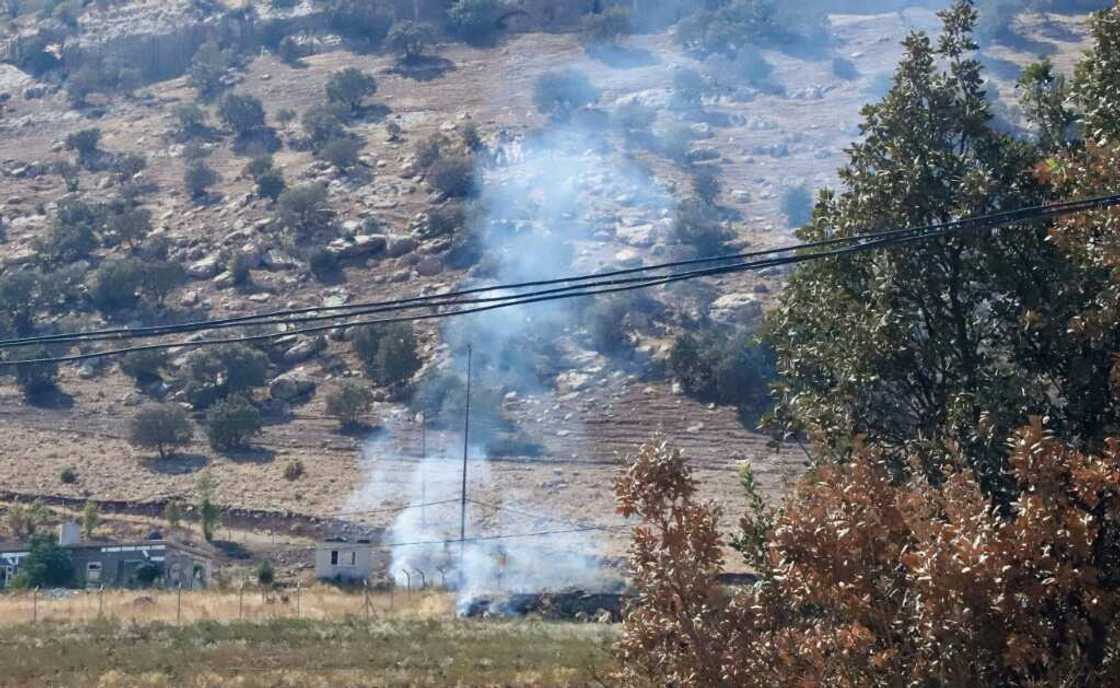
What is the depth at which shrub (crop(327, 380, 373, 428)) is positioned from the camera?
196ft

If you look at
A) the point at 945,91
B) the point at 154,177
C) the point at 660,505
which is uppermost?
the point at 945,91

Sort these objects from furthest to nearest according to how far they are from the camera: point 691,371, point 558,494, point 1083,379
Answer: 1. point 691,371
2. point 558,494
3. point 1083,379

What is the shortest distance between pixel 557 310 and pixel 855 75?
3629 centimetres

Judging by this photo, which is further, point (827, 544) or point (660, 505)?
point (660, 505)

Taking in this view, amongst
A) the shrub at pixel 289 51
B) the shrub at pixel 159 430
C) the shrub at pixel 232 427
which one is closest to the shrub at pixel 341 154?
the shrub at pixel 289 51

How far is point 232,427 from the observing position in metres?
58.1

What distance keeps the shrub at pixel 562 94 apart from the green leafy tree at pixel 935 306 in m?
82.3

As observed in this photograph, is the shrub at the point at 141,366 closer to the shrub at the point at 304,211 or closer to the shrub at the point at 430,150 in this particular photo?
the shrub at the point at 304,211

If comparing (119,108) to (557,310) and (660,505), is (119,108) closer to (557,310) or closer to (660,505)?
(557,310)

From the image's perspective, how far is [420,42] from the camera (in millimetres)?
111812

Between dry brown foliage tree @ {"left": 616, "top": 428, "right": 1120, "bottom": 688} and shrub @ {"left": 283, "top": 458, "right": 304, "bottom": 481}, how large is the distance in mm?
45259

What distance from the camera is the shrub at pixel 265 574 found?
4500cm

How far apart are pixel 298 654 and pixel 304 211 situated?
2019 inches

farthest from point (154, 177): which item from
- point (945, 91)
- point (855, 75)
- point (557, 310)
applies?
point (945, 91)
